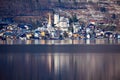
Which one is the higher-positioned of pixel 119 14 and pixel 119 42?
pixel 119 14

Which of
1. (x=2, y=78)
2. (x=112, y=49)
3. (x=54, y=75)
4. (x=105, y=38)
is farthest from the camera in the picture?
(x=105, y=38)

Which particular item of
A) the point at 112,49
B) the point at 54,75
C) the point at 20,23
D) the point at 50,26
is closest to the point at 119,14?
the point at 112,49

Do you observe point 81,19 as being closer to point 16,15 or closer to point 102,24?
point 102,24

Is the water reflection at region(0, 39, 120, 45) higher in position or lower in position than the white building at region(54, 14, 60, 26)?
lower

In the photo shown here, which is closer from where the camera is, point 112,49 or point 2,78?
point 2,78

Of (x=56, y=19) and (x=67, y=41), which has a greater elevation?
(x=56, y=19)

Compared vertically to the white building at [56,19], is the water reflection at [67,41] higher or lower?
lower

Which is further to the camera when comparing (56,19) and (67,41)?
(67,41)

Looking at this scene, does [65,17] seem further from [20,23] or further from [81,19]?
[20,23]

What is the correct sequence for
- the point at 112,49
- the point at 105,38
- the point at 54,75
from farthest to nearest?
1. the point at 105,38
2. the point at 112,49
3. the point at 54,75
